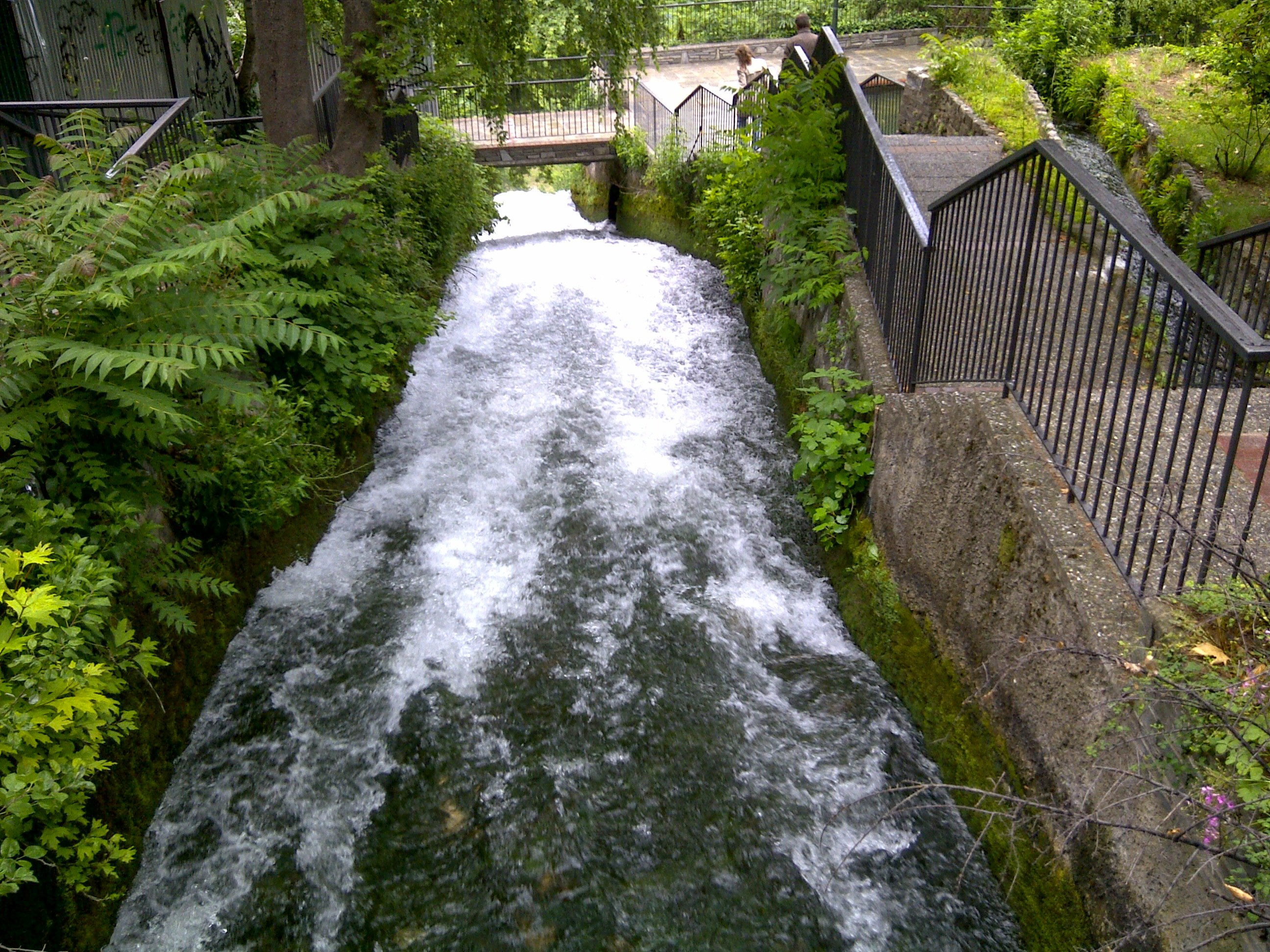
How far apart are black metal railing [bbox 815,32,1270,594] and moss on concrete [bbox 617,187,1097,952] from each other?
64 centimetres

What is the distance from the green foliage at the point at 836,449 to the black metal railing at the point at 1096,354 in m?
0.37

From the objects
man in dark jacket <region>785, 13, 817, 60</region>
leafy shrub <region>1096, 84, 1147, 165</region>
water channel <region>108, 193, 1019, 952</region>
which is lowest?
water channel <region>108, 193, 1019, 952</region>

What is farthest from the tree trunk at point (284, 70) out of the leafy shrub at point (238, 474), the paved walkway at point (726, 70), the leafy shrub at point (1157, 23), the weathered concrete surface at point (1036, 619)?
the leafy shrub at point (1157, 23)

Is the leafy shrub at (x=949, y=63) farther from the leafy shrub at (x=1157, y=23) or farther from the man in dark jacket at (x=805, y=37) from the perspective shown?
the leafy shrub at (x=1157, y=23)

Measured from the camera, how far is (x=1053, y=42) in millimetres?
13961

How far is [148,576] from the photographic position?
4.78 meters

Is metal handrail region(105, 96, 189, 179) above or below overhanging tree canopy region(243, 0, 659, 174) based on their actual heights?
below

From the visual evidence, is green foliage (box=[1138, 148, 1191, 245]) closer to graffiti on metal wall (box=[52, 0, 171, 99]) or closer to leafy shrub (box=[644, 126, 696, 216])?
leafy shrub (box=[644, 126, 696, 216])

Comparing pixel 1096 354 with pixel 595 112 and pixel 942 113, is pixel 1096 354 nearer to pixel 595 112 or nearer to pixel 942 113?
pixel 942 113

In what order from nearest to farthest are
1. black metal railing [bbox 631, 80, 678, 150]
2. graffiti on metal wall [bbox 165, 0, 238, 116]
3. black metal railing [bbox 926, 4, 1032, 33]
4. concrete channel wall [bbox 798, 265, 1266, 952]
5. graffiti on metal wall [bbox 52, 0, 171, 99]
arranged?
concrete channel wall [bbox 798, 265, 1266, 952] → graffiti on metal wall [bbox 52, 0, 171, 99] → graffiti on metal wall [bbox 165, 0, 238, 116] → black metal railing [bbox 631, 80, 678, 150] → black metal railing [bbox 926, 4, 1032, 33]

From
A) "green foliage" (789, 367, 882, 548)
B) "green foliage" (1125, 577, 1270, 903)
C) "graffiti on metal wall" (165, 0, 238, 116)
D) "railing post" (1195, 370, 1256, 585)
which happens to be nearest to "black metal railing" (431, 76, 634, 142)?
"graffiti on metal wall" (165, 0, 238, 116)

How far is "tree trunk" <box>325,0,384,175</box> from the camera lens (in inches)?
366

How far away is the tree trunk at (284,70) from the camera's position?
9078 mm

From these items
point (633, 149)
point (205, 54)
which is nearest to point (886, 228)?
point (205, 54)
